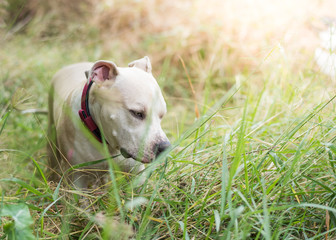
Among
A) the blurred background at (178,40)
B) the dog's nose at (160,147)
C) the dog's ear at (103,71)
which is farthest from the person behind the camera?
the blurred background at (178,40)

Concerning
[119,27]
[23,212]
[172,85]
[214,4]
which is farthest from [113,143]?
[119,27]

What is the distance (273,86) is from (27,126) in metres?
2.50

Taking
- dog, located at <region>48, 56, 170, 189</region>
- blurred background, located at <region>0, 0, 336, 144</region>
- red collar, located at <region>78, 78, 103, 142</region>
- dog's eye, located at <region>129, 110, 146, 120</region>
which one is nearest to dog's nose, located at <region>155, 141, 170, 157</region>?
dog, located at <region>48, 56, 170, 189</region>

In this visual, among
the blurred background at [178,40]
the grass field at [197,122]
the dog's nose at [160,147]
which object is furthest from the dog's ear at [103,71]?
the blurred background at [178,40]

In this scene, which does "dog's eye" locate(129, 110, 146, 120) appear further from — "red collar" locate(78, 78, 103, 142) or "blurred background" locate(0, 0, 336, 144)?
"blurred background" locate(0, 0, 336, 144)

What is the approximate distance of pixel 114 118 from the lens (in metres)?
2.06

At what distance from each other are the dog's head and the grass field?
14cm

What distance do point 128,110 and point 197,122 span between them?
0.42m

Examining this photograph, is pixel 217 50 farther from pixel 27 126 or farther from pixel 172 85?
pixel 27 126

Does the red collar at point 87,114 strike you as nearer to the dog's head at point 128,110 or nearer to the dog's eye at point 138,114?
the dog's head at point 128,110

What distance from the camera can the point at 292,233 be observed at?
6.17ft

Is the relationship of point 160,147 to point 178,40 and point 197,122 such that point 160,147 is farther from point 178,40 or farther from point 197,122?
point 178,40

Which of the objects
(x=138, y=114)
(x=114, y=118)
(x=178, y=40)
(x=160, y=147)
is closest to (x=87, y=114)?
(x=114, y=118)

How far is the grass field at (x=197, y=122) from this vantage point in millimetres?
1781
